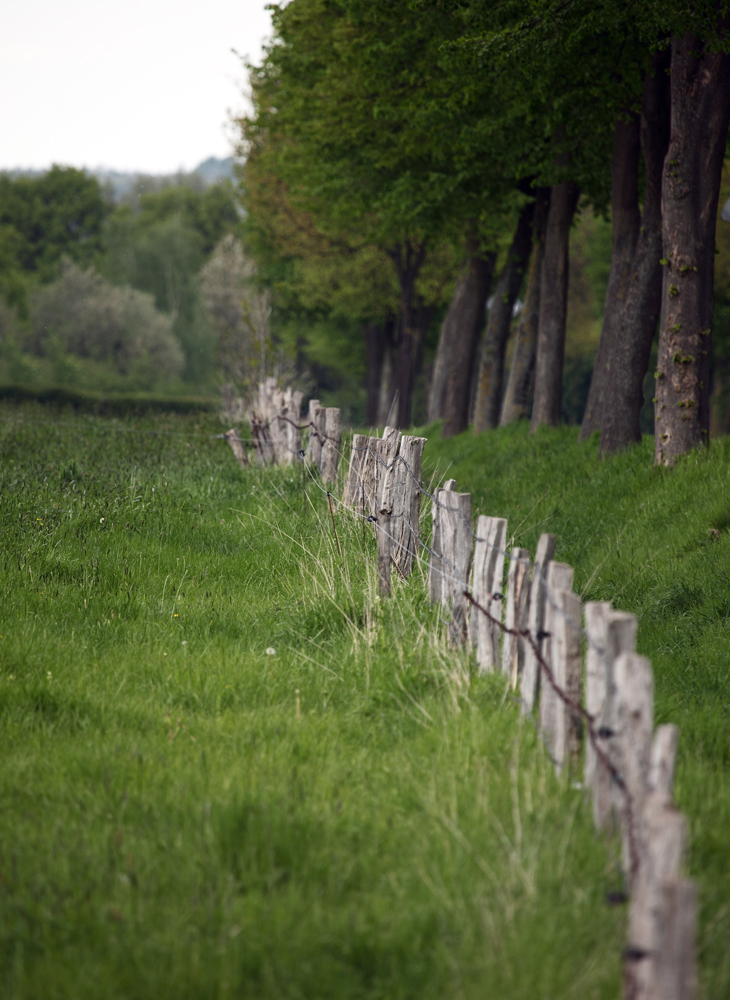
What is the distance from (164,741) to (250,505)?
5376 millimetres

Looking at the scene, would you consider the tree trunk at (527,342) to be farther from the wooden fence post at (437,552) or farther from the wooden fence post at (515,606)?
the wooden fence post at (515,606)

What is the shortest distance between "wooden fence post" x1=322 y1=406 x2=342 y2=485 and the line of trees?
5.37ft

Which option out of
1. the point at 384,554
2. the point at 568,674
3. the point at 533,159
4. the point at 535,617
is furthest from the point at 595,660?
the point at 533,159

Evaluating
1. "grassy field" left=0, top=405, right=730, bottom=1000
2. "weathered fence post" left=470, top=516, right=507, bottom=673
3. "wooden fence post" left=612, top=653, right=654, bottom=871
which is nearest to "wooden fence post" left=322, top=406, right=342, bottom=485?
"grassy field" left=0, top=405, right=730, bottom=1000

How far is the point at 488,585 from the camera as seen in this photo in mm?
4562

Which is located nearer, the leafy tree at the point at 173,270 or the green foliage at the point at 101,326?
the green foliage at the point at 101,326

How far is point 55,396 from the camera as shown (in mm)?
34594

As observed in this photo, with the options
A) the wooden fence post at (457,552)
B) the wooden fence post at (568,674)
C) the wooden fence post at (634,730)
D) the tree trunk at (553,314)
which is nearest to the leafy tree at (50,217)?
the tree trunk at (553,314)

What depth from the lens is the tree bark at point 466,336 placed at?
62.8 feet

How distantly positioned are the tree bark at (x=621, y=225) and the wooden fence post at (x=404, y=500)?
21.7ft

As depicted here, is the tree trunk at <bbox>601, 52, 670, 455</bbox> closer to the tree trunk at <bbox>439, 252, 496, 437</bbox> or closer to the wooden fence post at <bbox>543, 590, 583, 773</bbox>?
the tree trunk at <bbox>439, 252, 496, 437</bbox>

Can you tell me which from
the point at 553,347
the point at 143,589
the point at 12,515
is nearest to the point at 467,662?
the point at 143,589

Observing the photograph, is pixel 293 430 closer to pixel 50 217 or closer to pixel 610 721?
pixel 610 721

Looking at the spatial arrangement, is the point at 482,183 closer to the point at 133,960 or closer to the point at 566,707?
the point at 566,707
